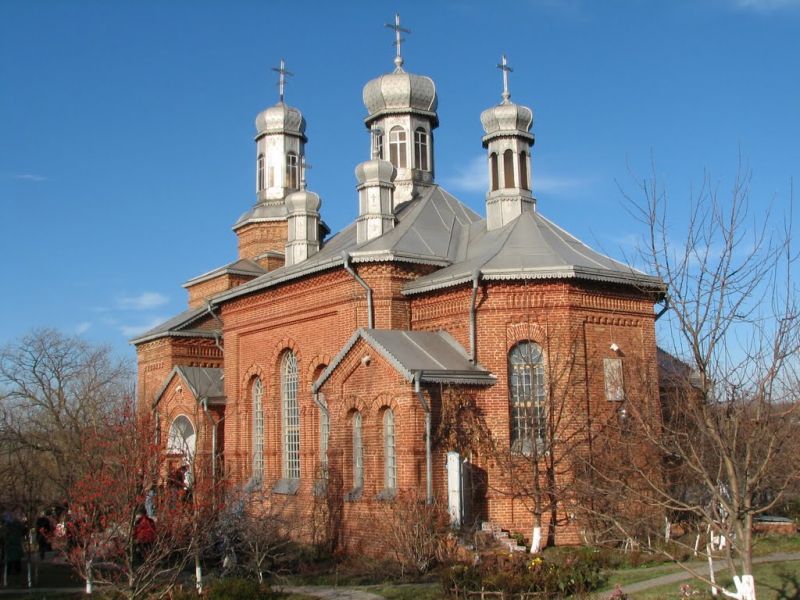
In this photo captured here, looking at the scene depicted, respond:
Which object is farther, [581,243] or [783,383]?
[581,243]

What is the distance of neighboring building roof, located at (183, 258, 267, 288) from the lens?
29.5 metres

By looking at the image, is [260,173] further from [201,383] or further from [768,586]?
[768,586]

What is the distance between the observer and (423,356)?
18031mm

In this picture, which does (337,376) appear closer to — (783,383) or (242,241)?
(783,383)

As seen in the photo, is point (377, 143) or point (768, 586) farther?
point (377, 143)

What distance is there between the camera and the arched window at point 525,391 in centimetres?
1805

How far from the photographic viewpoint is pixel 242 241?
32.4 m

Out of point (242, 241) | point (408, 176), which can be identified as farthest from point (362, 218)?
point (242, 241)

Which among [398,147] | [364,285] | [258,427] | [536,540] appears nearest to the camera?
[536,540]

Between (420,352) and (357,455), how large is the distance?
2.56m

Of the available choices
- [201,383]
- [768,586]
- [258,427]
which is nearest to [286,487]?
[258,427]

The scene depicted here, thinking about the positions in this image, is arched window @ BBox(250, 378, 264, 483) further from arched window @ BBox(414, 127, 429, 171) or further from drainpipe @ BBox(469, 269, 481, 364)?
arched window @ BBox(414, 127, 429, 171)

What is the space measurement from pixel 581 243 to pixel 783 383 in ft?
37.7

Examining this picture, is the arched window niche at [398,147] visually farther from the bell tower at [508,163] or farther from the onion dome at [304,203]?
the bell tower at [508,163]
